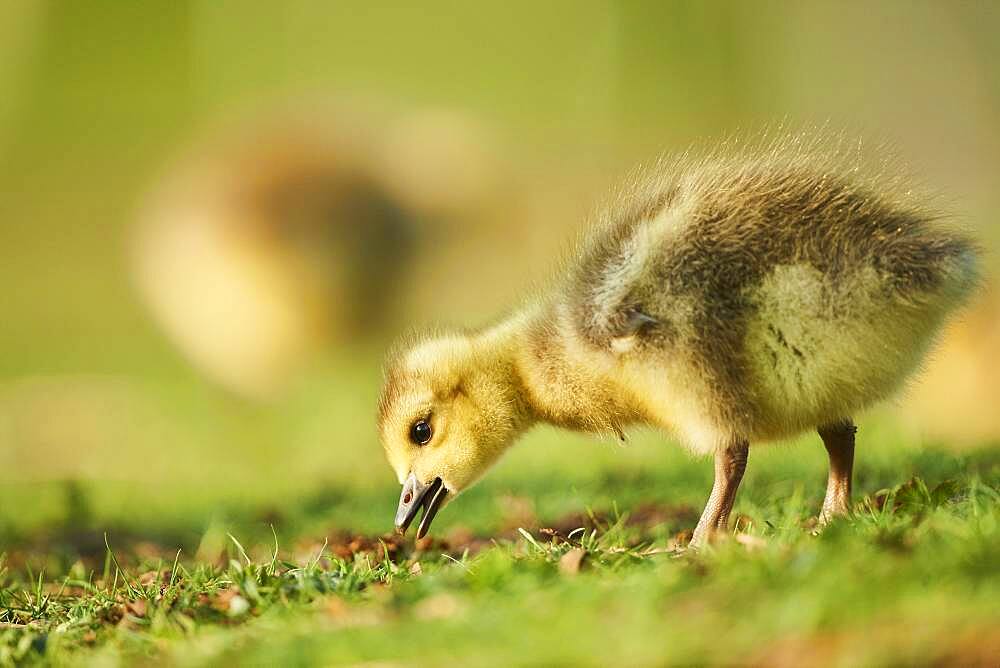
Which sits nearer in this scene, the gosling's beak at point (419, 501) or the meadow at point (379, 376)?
the meadow at point (379, 376)

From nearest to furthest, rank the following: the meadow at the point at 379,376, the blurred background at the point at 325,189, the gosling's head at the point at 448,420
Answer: the meadow at the point at 379,376 → the gosling's head at the point at 448,420 → the blurred background at the point at 325,189

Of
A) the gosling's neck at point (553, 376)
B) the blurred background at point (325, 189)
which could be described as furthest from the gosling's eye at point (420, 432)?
the blurred background at point (325, 189)

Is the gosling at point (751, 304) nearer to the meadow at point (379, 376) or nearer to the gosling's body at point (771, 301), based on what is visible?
the gosling's body at point (771, 301)

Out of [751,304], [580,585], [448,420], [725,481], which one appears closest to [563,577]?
[580,585]

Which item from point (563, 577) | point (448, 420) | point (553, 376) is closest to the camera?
point (563, 577)

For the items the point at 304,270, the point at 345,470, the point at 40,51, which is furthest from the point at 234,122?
the point at 40,51

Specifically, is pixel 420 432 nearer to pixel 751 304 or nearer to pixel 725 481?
pixel 725 481

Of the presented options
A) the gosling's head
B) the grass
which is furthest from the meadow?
the gosling's head
